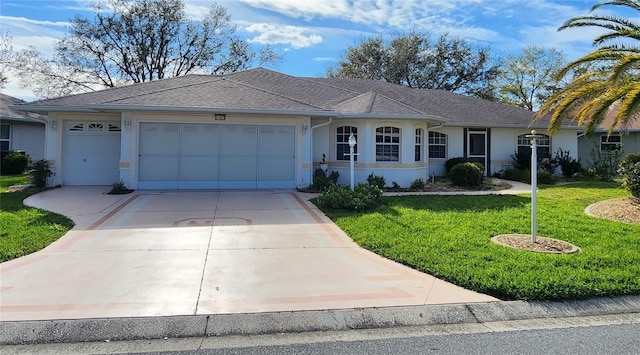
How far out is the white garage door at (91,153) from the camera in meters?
14.3

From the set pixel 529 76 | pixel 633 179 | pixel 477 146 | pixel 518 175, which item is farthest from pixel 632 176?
pixel 529 76

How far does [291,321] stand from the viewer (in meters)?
4.05

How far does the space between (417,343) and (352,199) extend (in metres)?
6.34

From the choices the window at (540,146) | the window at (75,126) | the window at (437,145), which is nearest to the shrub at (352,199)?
the window at (437,145)

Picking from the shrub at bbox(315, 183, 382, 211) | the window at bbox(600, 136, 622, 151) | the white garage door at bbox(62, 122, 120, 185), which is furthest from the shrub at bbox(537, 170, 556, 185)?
the white garage door at bbox(62, 122, 120, 185)

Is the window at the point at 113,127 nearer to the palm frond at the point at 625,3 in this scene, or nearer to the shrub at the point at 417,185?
the shrub at the point at 417,185

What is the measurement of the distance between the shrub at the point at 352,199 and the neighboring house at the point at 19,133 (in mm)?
16748

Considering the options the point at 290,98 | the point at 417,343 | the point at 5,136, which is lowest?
the point at 417,343

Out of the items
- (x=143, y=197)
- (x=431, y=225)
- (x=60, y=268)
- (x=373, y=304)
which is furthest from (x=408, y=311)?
(x=143, y=197)

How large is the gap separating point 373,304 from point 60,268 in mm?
4204

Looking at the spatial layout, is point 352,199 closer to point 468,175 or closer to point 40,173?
point 468,175

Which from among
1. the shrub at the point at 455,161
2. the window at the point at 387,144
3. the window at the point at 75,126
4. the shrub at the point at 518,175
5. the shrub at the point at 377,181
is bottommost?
the shrub at the point at 377,181

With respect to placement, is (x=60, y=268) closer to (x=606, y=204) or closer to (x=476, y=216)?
(x=476, y=216)

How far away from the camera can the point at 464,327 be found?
4062 mm
